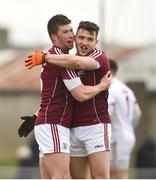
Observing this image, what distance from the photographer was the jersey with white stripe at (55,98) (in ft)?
31.7

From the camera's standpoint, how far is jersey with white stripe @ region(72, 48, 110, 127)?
9.70 meters

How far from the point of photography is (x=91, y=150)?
32.0 feet

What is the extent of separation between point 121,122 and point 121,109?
0.20 m

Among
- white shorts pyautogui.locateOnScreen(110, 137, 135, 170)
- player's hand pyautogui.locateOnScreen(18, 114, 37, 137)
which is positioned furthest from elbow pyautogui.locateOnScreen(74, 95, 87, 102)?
white shorts pyautogui.locateOnScreen(110, 137, 135, 170)

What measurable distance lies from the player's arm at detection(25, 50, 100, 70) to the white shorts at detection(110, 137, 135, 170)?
332 cm

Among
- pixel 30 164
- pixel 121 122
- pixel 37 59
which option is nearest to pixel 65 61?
pixel 37 59

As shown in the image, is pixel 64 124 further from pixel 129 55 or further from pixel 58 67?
pixel 129 55

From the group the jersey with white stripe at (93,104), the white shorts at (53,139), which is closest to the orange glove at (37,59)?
the jersey with white stripe at (93,104)

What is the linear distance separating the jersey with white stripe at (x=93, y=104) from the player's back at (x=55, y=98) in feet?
0.36

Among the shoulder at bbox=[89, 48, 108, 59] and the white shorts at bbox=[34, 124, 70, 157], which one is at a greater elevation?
the shoulder at bbox=[89, 48, 108, 59]

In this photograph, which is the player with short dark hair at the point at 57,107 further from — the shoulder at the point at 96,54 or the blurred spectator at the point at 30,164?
the blurred spectator at the point at 30,164

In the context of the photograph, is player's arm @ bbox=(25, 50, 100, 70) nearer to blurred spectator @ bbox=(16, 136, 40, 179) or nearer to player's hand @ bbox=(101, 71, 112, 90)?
player's hand @ bbox=(101, 71, 112, 90)

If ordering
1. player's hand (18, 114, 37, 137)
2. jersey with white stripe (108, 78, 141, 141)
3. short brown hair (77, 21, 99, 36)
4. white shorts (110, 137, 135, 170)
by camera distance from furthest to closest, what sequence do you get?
white shorts (110, 137, 135, 170)
jersey with white stripe (108, 78, 141, 141)
player's hand (18, 114, 37, 137)
short brown hair (77, 21, 99, 36)

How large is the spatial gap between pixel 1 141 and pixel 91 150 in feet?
79.3
